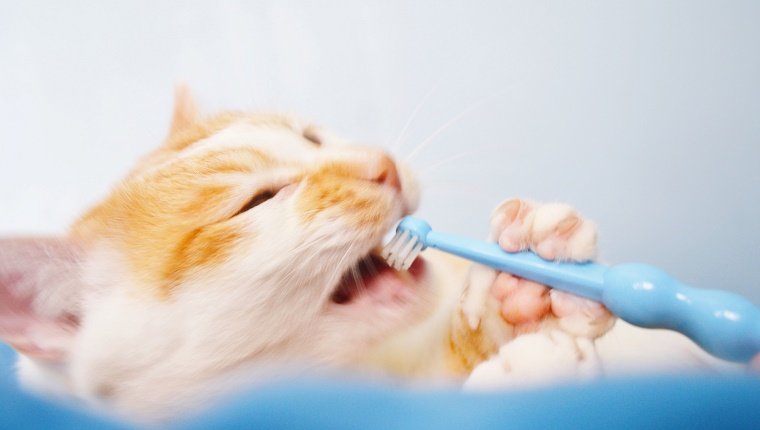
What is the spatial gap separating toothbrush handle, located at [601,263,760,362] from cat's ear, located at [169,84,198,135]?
64 centimetres

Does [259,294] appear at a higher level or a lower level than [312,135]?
lower

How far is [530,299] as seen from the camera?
546 mm

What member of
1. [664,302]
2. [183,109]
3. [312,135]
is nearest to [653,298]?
[664,302]

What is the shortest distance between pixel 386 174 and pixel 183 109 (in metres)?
0.41

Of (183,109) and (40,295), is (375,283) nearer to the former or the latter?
(40,295)

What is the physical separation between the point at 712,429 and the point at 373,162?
43cm

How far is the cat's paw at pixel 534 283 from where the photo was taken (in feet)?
1.68

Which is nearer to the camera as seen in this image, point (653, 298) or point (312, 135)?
point (653, 298)

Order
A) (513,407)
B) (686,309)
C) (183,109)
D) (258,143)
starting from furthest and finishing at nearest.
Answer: (183,109)
(258,143)
(686,309)
(513,407)

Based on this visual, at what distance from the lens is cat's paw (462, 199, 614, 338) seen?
512mm

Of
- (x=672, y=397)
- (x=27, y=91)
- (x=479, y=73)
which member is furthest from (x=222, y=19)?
(x=672, y=397)

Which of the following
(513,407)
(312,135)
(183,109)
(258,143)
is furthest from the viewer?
(183,109)

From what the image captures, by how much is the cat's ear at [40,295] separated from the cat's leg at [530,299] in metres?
0.39

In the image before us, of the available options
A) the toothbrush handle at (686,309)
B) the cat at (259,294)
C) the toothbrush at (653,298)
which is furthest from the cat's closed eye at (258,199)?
the toothbrush handle at (686,309)
